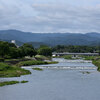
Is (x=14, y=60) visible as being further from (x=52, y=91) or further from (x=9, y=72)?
(x=52, y=91)

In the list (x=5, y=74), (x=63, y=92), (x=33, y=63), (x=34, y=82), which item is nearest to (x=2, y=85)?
(x=34, y=82)

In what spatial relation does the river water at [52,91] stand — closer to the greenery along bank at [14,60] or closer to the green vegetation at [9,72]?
the green vegetation at [9,72]

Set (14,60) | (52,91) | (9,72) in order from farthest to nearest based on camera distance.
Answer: (14,60) < (9,72) < (52,91)

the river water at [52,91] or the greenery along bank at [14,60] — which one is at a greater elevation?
the greenery along bank at [14,60]

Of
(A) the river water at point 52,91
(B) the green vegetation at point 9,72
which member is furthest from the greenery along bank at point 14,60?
(A) the river water at point 52,91

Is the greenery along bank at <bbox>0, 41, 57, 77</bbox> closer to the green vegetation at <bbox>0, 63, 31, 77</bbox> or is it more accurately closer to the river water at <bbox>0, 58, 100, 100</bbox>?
the green vegetation at <bbox>0, 63, 31, 77</bbox>

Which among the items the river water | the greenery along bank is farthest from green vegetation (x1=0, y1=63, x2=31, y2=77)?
the river water

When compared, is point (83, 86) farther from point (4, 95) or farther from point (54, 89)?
point (4, 95)

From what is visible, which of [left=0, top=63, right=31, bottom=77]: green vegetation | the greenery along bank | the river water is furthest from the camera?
the greenery along bank

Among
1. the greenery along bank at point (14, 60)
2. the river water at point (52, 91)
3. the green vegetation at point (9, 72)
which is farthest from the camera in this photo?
the greenery along bank at point (14, 60)

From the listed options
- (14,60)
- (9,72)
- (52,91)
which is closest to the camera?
(52,91)

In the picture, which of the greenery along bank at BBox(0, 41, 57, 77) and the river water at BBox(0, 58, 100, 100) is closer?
the river water at BBox(0, 58, 100, 100)

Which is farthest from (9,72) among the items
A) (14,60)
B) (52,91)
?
(14,60)

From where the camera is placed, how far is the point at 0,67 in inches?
2601
